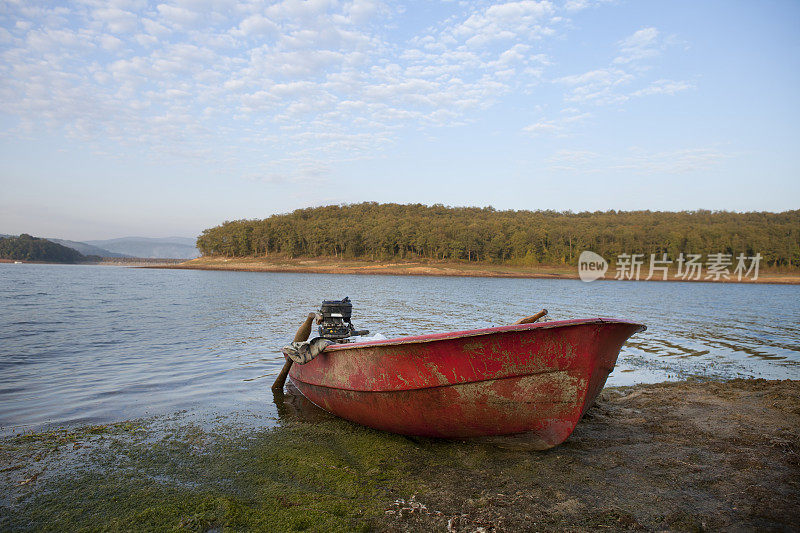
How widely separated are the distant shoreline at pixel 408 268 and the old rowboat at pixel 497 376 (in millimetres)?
81198

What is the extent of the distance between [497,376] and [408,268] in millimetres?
91268

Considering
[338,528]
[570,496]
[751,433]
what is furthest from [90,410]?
[751,433]

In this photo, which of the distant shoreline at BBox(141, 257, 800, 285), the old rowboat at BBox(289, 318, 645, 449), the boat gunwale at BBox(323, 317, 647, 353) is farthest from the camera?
the distant shoreline at BBox(141, 257, 800, 285)

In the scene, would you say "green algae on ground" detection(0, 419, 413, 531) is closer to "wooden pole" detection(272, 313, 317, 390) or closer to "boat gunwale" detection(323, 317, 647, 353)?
"boat gunwale" detection(323, 317, 647, 353)

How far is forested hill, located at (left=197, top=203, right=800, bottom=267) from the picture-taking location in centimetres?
9481

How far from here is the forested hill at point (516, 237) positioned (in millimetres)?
94812

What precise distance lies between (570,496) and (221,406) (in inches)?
211

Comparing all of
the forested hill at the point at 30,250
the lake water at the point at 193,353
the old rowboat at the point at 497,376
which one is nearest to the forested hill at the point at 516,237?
the forested hill at the point at 30,250

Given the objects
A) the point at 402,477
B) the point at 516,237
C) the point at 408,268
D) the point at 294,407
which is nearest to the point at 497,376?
the point at 402,477

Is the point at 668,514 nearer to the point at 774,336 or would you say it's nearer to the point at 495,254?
the point at 774,336

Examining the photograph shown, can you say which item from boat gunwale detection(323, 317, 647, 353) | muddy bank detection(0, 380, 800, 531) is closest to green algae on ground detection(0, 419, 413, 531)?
muddy bank detection(0, 380, 800, 531)

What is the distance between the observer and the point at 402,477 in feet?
14.3

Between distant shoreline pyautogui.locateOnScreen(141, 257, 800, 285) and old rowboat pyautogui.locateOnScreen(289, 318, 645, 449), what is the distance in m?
81.2

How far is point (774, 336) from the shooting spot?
50.2ft
